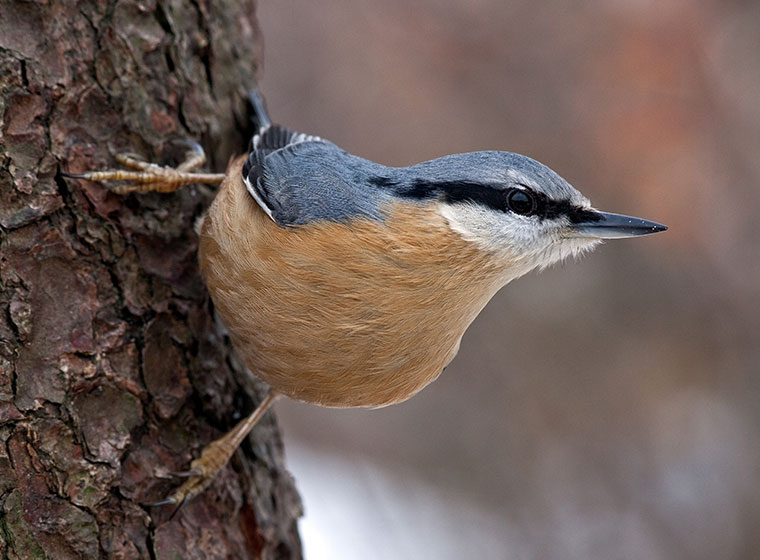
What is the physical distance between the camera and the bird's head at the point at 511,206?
238cm

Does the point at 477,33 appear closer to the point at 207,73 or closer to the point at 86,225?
the point at 207,73

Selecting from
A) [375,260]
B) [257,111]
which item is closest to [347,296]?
[375,260]

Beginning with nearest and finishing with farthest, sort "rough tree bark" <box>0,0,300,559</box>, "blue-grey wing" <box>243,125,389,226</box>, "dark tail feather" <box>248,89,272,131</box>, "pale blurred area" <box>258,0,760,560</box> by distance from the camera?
"rough tree bark" <box>0,0,300,559</box> → "blue-grey wing" <box>243,125,389,226</box> → "dark tail feather" <box>248,89,272,131</box> → "pale blurred area" <box>258,0,760,560</box>

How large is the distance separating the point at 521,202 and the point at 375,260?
48 cm

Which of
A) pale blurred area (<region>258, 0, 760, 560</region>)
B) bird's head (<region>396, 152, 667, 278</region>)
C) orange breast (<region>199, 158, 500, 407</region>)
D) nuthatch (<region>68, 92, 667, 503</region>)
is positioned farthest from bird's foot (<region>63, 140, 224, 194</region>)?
pale blurred area (<region>258, 0, 760, 560</region>)

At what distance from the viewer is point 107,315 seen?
2291mm

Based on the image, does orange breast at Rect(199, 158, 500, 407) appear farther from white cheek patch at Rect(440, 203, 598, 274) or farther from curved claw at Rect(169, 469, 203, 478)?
curved claw at Rect(169, 469, 203, 478)

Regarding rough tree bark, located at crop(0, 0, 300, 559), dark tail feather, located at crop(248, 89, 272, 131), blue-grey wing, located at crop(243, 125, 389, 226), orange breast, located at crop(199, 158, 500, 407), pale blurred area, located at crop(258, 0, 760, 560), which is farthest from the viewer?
pale blurred area, located at crop(258, 0, 760, 560)

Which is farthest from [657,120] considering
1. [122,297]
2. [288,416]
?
[122,297]

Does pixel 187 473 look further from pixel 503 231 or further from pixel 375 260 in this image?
pixel 503 231

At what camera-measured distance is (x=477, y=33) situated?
18.4ft

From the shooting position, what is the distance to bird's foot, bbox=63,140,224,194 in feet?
7.73

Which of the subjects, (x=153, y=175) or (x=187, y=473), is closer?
(x=187, y=473)

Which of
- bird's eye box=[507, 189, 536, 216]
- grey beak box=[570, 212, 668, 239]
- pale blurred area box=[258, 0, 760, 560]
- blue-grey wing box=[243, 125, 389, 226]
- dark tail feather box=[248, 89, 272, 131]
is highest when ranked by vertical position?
pale blurred area box=[258, 0, 760, 560]
